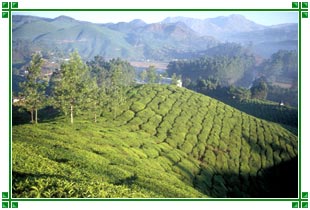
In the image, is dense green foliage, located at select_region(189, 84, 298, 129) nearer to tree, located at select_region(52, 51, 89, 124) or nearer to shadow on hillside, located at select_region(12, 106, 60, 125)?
tree, located at select_region(52, 51, 89, 124)

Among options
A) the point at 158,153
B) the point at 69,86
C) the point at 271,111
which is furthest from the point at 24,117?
the point at 271,111

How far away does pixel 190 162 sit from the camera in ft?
120

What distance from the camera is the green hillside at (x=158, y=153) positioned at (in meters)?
17.2

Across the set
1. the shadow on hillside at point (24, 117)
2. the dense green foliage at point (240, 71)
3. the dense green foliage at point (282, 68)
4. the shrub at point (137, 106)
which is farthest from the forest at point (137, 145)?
the dense green foliage at point (282, 68)

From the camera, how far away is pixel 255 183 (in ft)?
128

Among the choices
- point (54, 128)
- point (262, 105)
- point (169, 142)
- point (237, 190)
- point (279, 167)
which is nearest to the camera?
point (54, 128)

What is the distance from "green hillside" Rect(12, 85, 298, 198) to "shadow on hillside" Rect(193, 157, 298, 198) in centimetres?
13

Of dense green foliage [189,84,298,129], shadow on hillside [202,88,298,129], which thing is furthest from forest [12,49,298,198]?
dense green foliage [189,84,298,129]

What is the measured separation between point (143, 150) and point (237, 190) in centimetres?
1082

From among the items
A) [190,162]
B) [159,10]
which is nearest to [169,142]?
[190,162]

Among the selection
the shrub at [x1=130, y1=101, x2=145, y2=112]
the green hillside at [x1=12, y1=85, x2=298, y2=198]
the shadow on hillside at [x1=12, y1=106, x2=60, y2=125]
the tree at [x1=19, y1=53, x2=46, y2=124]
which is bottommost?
the green hillside at [x1=12, y1=85, x2=298, y2=198]

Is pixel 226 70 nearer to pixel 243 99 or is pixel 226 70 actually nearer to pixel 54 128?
pixel 243 99

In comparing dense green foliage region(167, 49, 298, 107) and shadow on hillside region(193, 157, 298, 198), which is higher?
dense green foliage region(167, 49, 298, 107)

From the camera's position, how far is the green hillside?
56.3ft
